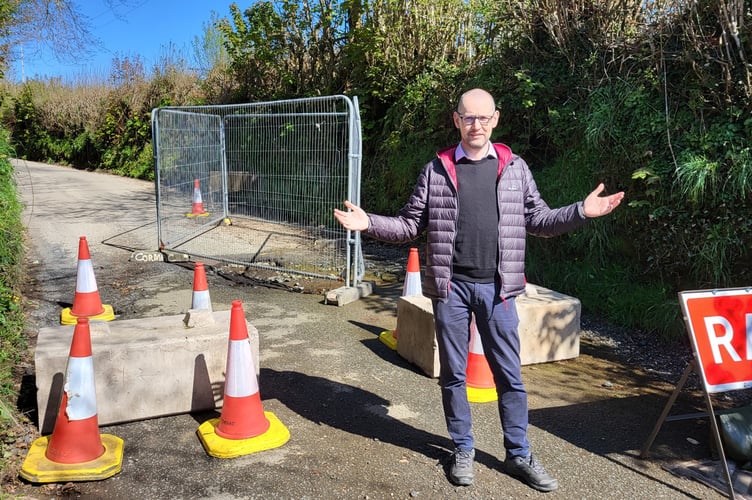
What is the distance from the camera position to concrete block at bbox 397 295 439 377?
472 cm

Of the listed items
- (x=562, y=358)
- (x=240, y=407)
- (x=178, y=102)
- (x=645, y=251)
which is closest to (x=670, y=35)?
(x=645, y=251)

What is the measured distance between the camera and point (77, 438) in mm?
3328

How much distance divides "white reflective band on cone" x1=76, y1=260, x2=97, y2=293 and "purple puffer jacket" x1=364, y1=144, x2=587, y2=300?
369 centimetres

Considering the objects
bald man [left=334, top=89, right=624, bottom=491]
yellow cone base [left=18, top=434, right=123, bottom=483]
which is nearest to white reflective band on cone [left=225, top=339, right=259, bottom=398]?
yellow cone base [left=18, top=434, right=123, bottom=483]

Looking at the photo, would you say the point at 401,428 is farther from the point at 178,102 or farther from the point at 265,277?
the point at 178,102

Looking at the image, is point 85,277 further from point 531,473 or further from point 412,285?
point 531,473

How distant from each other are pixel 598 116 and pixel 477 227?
4.16 m

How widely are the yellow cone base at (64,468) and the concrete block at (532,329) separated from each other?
2.40 metres

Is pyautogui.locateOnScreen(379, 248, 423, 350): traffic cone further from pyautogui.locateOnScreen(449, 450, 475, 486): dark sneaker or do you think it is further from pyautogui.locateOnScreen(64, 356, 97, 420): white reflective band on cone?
A: pyautogui.locateOnScreen(64, 356, 97, 420): white reflective band on cone

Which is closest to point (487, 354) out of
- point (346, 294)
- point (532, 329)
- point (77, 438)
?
point (532, 329)

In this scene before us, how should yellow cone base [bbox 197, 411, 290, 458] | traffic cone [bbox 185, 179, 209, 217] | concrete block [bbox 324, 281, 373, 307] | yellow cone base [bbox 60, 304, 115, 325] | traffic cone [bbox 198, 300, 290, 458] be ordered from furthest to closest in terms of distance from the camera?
traffic cone [bbox 185, 179, 209, 217] → concrete block [bbox 324, 281, 373, 307] → yellow cone base [bbox 60, 304, 115, 325] → traffic cone [bbox 198, 300, 290, 458] → yellow cone base [bbox 197, 411, 290, 458]

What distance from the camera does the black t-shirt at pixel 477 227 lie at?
3258mm

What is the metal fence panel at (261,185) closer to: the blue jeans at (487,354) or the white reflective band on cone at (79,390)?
the blue jeans at (487,354)

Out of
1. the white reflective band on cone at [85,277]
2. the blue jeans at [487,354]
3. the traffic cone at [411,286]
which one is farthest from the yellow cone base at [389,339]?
the white reflective band on cone at [85,277]
